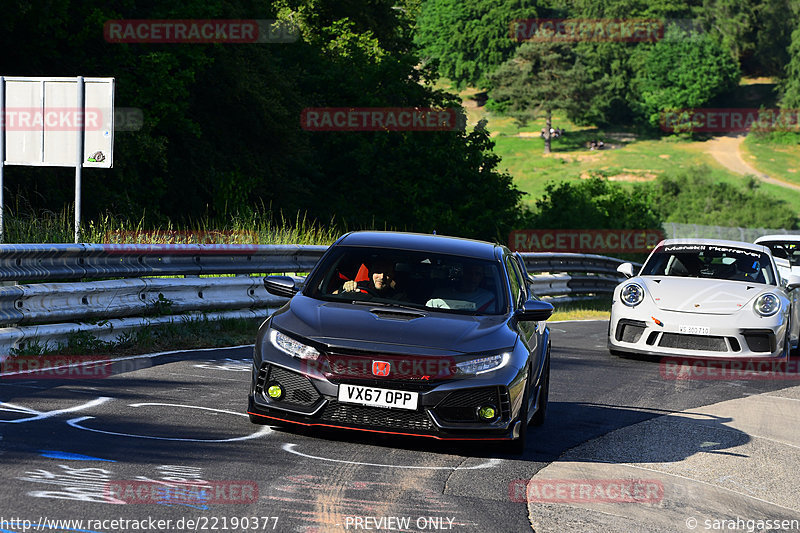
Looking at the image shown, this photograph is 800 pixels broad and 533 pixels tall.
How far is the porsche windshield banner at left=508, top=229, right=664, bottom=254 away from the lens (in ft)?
144

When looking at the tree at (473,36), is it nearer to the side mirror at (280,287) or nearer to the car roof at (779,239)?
the car roof at (779,239)

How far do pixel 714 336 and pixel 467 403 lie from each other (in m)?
6.88

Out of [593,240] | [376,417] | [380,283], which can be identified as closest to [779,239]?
[380,283]

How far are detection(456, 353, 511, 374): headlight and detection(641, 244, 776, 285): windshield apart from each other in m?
7.53

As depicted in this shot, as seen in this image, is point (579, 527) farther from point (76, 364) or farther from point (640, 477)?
point (76, 364)

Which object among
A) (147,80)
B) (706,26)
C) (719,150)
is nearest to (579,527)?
(147,80)

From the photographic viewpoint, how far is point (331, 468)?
616cm

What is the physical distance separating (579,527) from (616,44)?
157505 millimetres
